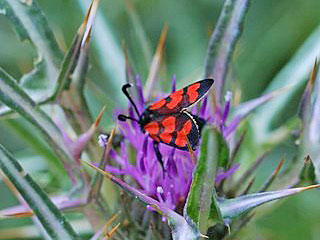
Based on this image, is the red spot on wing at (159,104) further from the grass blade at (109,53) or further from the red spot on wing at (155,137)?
the grass blade at (109,53)

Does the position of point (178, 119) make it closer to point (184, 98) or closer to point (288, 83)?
point (184, 98)

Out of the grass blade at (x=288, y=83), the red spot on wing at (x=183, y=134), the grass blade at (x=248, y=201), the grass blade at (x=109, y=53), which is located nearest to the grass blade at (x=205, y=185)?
the grass blade at (x=248, y=201)

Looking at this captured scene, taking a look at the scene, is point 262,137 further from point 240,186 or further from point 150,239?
point 150,239

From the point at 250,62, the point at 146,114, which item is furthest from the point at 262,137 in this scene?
the point at 146,114

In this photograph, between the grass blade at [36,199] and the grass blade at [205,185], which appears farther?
the grass blade at [36,199]

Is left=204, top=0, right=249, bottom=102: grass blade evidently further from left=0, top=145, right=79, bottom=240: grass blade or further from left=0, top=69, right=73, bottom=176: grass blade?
left=0, top=145, right=79, bottom=240: grass blade
